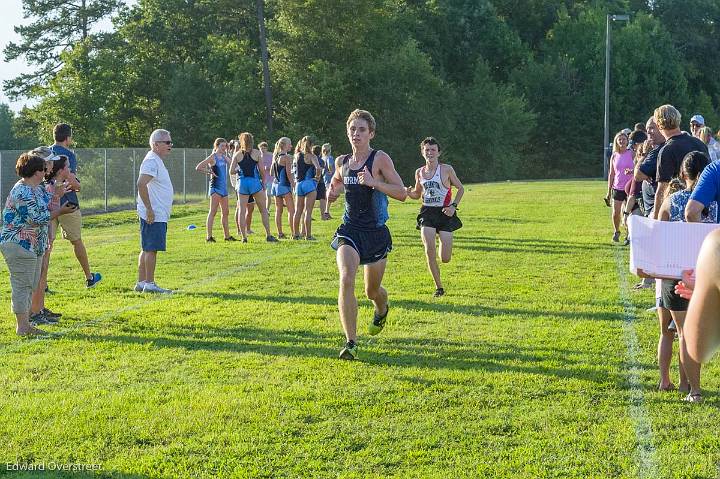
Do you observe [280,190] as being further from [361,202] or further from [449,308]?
[361,202]

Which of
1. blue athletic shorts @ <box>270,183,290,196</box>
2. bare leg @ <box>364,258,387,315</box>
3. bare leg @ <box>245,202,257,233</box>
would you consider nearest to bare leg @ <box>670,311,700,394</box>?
bare leg @ <box>364,258,387,315</box>

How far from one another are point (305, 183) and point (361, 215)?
1035 cm

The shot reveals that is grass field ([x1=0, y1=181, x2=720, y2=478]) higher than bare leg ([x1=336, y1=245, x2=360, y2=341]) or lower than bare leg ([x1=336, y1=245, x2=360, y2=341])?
lower

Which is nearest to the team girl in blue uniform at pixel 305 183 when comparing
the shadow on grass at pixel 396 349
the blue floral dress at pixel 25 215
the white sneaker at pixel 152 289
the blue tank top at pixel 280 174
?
the blue tank top at pixel 280 174

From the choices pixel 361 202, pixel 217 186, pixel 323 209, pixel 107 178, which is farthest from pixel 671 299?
pixel 107 178

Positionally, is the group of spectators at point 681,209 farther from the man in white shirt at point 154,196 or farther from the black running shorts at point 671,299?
the man in white shirt at point 154,196

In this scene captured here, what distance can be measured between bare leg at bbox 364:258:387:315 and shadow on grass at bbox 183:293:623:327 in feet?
5.87

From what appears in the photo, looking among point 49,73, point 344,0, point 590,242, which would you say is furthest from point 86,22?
point 590,242

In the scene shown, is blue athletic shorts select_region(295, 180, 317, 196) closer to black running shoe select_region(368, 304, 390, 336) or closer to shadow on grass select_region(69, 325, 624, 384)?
shadow on grass select_region(69, 325, 624, 384)

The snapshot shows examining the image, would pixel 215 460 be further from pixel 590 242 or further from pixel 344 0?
pixel 344 0

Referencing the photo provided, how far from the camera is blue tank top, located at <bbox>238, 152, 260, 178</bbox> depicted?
1748cm

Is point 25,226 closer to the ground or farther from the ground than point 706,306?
closer to the ground

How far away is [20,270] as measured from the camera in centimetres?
877

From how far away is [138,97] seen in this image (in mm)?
59656
